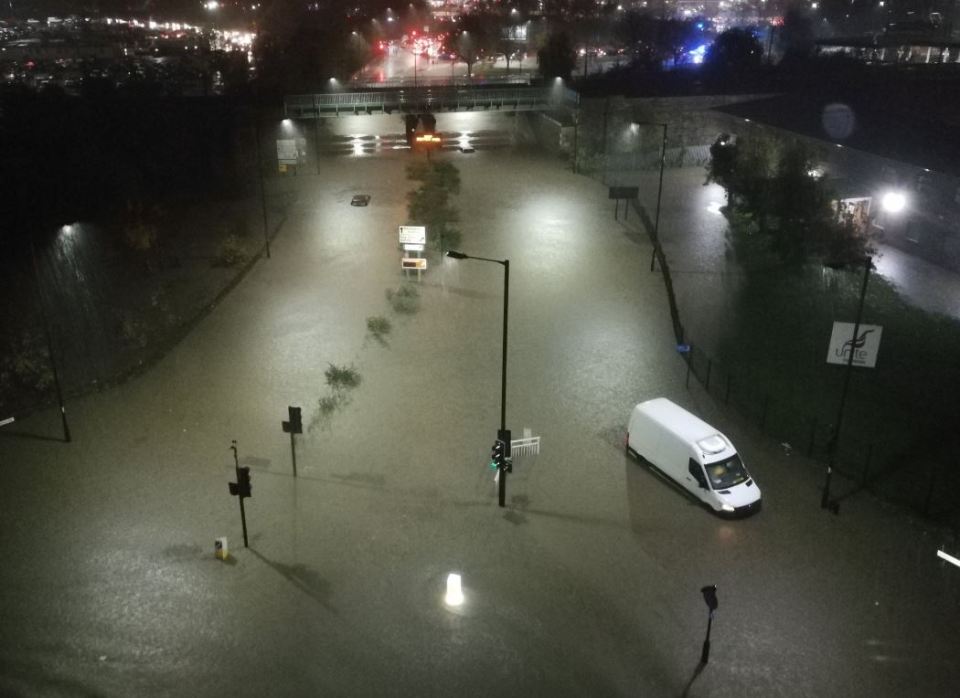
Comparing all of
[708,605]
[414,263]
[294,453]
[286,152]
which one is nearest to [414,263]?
[414,263]

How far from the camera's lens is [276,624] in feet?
40.3

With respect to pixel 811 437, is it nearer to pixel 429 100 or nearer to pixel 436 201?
pixel 436 201

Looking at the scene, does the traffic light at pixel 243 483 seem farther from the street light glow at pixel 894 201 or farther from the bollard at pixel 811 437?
the street light glow at pixel 894 201

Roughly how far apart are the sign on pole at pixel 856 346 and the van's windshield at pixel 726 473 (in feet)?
9.59

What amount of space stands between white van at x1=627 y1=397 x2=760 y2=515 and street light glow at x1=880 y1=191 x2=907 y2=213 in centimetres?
1982

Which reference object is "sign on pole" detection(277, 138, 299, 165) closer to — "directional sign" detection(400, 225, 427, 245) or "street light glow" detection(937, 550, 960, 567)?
"directional sign" detection(400, 225, 427, 245)

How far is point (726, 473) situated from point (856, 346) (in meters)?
3.79

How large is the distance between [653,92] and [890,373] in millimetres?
39301

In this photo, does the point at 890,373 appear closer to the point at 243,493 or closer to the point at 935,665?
the point at 935,665

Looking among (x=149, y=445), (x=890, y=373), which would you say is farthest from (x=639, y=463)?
(x=149, y=445)

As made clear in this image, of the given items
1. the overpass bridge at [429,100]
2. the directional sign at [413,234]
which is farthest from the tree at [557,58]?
the directional sign at [413,234]

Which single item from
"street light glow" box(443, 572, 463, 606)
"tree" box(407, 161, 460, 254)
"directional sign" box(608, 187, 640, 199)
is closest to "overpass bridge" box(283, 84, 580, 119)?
"tree" box(407, 161, 460, 254)

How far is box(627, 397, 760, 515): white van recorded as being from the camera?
14859mm

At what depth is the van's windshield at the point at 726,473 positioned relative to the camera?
14.9 meters
